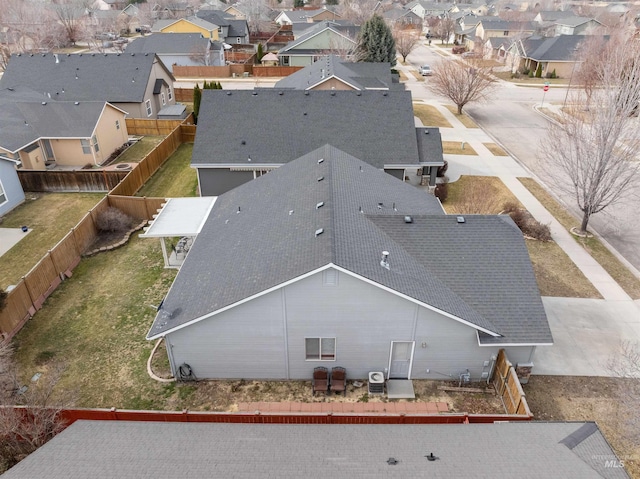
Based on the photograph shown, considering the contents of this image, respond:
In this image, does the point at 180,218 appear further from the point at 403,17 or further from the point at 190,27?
the point at 403,17

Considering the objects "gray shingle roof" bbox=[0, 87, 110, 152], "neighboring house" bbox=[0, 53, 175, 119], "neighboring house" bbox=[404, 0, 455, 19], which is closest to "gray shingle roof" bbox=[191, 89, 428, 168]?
"gray shingle roof" bbox=[0, 87, 110, 152]

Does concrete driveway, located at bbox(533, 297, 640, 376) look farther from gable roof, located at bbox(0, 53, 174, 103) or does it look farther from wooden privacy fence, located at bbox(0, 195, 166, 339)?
gable roof, located at bbox(0, 53, 174, 103)

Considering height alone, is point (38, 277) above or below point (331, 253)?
below

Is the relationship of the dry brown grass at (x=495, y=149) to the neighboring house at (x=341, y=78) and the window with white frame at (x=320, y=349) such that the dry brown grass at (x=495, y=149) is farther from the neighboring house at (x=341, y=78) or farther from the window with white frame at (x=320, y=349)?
the window with white frame at (x=320, y=349)

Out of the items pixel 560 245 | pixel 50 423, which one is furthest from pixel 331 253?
pixel 560 245

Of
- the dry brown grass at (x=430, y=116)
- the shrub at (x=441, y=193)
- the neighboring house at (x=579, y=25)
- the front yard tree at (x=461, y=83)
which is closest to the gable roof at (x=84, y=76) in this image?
the dry brown grass at (x=430, y=116)

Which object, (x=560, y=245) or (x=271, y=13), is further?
(x=271, y=13)

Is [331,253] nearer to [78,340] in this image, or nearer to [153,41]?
[78,340]
